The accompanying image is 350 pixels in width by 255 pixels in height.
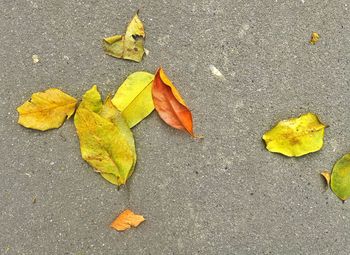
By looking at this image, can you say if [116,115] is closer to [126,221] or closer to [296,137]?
[126,221]

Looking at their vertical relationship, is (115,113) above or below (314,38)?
below

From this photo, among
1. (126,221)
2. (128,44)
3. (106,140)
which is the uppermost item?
(128,44)

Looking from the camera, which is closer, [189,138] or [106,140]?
[106,140]

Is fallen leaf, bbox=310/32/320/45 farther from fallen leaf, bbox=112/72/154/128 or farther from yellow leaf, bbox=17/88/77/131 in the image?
yellow leaf, bbox=17/88/77/131

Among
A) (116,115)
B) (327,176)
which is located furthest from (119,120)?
(327,176)

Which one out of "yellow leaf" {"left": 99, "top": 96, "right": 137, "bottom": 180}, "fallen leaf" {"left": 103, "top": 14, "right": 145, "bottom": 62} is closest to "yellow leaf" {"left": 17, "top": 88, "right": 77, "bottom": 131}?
"yellow leaf" {"left": 99, "top": 96, "right": 137, "bottom": 180}

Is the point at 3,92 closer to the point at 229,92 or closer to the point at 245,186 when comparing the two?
the point at 229,92

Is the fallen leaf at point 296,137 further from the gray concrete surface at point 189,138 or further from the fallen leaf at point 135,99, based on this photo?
the fallen leaf at point 135,99
